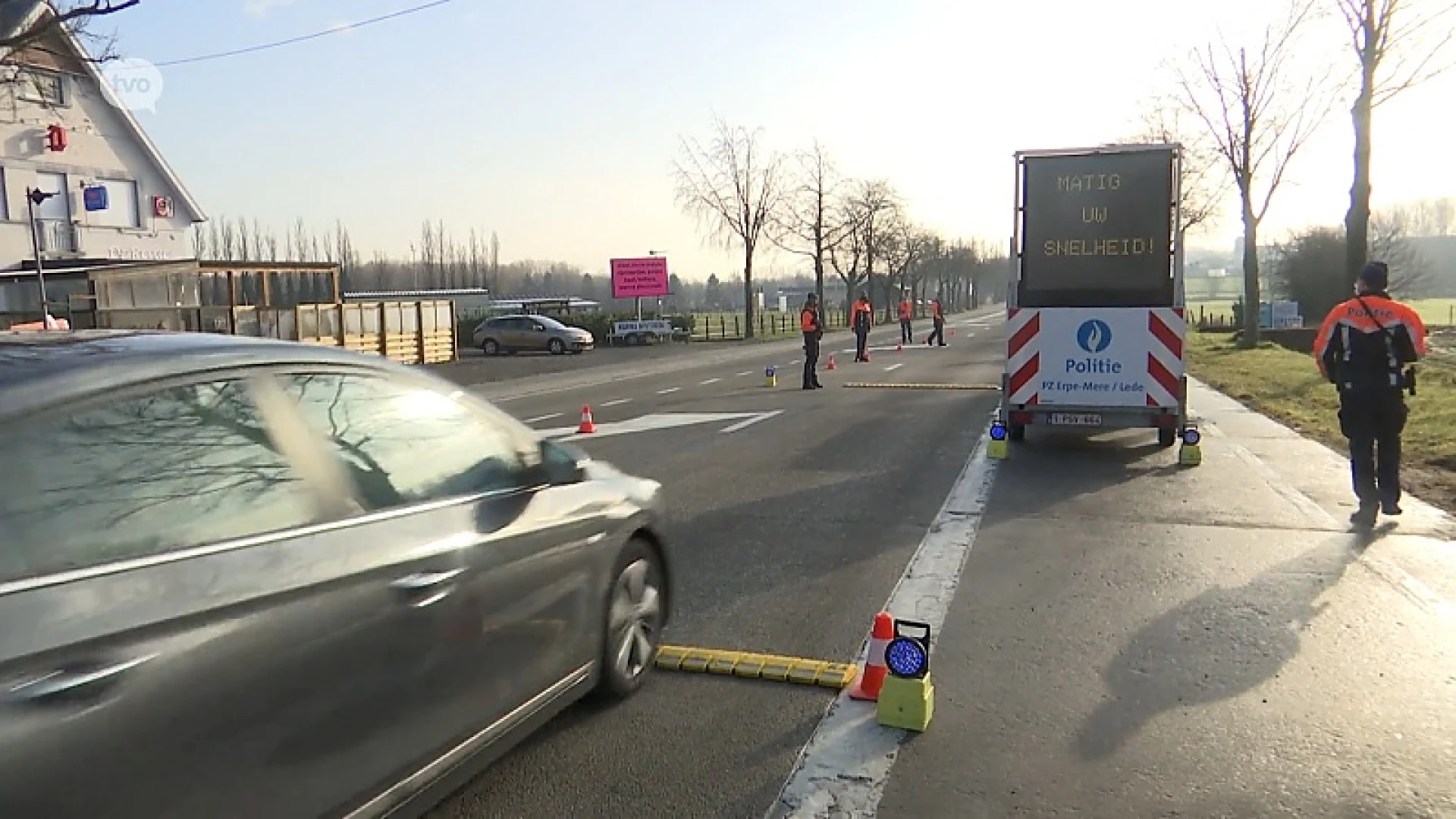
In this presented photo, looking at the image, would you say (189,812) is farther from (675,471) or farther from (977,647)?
(675,471)

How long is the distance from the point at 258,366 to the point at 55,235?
35242mm

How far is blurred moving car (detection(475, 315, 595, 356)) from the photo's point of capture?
135ft

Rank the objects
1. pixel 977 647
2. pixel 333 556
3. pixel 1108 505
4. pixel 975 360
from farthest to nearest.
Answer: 1. pixel 975 360
2. pixel 1108 505
3. pixel 977 647
4. pixel 333 556

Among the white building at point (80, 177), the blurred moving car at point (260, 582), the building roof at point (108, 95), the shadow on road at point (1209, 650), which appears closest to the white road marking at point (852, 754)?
the shadow on road at point (1209, 650)

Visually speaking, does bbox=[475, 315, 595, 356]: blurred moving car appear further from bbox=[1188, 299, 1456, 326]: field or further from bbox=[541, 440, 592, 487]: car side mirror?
bbox=[541, 440, 592, 487]: car side mirror

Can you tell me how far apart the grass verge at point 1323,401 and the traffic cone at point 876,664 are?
6.41 meters

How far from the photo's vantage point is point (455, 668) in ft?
10.6

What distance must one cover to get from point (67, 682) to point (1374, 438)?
8284mm

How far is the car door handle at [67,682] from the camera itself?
202cm

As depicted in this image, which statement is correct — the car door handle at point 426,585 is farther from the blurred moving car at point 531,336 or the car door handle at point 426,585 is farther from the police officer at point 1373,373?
the blurred moving car at point 531,336

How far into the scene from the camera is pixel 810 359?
20000 mm

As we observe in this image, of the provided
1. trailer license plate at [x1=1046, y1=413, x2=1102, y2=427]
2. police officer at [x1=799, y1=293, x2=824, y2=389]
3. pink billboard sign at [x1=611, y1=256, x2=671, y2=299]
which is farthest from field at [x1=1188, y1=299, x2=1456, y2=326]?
trailer license plate at [x1=1046, y1=413, x2=1102, y2=427]

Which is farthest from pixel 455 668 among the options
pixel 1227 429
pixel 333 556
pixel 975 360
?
pixel 975 360

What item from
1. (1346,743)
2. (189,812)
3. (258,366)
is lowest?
(1346,743)
